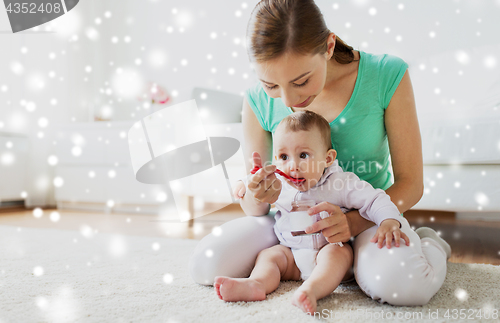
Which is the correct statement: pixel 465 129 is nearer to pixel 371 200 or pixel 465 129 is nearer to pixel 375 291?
pixel 371 200

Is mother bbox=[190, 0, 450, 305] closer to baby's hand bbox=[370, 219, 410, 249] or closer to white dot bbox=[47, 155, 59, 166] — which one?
baby's hand bbox=[370, 219, 410, 249]

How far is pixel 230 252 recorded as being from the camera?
2.54 feet

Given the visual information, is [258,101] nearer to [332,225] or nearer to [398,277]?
[332,225]

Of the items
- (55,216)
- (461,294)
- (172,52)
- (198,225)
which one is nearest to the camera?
(461,294)

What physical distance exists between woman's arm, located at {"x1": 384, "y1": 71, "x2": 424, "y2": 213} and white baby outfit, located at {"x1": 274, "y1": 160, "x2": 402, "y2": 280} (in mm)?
108

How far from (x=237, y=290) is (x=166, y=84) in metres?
2.73

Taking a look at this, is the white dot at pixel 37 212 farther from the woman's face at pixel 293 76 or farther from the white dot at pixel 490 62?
the white dot at pixel 490 62

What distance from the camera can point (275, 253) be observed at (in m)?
0.78

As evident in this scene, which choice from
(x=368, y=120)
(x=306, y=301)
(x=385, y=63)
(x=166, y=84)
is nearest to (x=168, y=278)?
(x=306, y=301)

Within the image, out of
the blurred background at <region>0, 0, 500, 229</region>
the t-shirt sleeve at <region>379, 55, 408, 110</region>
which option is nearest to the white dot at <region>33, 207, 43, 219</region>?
the blurred background at <region>0, 0, 500, 229</region>

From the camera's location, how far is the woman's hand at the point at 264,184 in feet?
2.34

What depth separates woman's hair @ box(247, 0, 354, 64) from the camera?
2.24 feet

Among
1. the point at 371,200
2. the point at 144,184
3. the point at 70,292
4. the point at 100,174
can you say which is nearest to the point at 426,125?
the point at 371,200

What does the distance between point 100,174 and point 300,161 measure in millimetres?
1886
